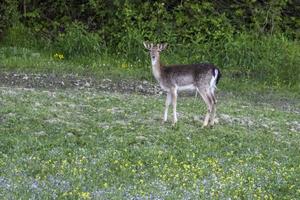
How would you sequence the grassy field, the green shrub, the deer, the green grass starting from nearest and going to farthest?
the grassy field
the deer
the green grass
the green shrub

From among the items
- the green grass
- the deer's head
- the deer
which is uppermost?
the deer's head

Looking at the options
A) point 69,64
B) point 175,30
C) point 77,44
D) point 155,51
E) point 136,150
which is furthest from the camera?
point 175,30

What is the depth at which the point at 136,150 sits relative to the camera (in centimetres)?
960

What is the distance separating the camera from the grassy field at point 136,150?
7.87 m

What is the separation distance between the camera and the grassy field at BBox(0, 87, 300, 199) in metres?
7.87

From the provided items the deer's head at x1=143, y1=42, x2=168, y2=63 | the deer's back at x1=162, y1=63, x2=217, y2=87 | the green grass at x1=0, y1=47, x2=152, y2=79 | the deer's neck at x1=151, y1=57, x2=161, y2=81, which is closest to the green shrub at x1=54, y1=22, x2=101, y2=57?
the green grass at x1=0, y1=47, x2=152, y2=79

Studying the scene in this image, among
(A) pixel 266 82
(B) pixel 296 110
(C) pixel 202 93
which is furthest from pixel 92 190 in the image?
(A) pixel 266 82

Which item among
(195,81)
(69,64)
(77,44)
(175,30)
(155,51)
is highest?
(155,51)

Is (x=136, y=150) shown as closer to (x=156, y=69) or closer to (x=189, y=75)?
(x=189, y=75)

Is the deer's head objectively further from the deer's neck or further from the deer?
the deer

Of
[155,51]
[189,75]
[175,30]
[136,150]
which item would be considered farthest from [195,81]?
[175,30]

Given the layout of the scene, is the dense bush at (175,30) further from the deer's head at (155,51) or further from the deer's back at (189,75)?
the deer's back at (189,75)

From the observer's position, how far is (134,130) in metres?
10.9

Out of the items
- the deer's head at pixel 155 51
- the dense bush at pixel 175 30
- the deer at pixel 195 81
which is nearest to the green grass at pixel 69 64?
the dense bush at pixel 175 30
